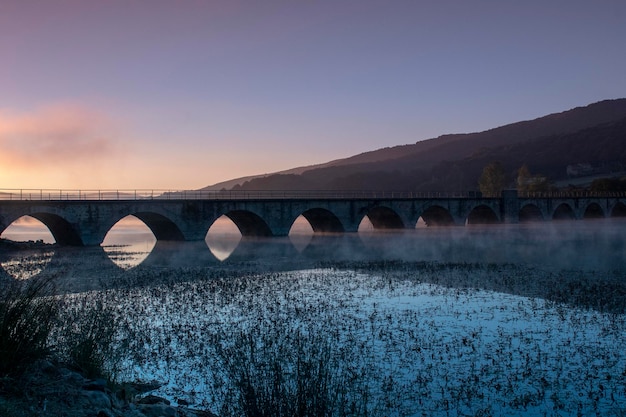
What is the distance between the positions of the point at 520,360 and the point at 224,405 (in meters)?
6.55

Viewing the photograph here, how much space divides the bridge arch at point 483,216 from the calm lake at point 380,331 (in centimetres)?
5195

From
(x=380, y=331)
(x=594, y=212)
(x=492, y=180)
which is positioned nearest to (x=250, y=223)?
(x=380, y=331)

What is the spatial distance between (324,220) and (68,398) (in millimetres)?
58254

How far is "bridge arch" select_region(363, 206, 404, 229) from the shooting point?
69.0m

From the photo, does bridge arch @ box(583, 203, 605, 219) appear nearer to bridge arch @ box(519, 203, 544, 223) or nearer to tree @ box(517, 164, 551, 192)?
bridge arch @ box(519, 203, 544, 223)

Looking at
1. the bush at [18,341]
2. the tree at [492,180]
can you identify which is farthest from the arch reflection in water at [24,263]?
the tree at [492,180]

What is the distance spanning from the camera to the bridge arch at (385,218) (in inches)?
2717

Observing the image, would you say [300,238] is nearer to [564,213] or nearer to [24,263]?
[24,263]

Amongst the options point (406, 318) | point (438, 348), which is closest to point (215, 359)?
point (438, 348)

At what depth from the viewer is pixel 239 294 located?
20406mm

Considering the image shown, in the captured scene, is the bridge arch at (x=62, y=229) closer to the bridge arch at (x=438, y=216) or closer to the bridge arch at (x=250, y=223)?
the bridge arch at (x=250, y=223)

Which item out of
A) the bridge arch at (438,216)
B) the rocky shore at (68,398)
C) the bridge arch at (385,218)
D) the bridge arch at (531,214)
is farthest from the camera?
the bridge arch at (531,214)

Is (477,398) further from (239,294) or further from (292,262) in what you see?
(292,262)

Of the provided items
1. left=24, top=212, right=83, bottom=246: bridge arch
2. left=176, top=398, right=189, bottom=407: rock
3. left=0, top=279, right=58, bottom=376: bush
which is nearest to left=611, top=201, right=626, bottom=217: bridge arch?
left=24, top=212, right=83, bottom=246: bridge arch
